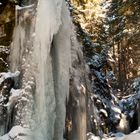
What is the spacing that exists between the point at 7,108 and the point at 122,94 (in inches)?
631

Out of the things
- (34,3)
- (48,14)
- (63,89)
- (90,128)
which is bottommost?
(90,128)

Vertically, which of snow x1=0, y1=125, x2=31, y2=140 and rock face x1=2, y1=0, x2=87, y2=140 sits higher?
rock face x1=2, y1=0, x2=87, y2=140

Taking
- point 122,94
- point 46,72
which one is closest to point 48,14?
point 46,72

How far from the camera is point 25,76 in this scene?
8195mm

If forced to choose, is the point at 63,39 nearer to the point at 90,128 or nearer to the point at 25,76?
the point at 25,76

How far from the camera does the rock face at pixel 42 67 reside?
7.79 m

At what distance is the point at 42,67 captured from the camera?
7.96 meters

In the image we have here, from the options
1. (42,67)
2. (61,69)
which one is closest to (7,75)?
(42,67)

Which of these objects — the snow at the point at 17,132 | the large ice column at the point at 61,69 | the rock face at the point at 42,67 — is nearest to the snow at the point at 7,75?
the rock face at the point at 42,67

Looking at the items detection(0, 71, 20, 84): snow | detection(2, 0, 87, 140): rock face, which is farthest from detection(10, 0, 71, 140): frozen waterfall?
detection(0, 71, 20, 84): snow

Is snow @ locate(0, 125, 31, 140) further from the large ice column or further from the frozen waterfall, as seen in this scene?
the large ice column

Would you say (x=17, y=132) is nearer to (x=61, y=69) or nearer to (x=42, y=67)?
(x=42, y=67)

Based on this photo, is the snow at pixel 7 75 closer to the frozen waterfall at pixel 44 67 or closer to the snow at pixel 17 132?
the frozen waterfall at pixel 44 67

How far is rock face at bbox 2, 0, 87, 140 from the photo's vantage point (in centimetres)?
779
